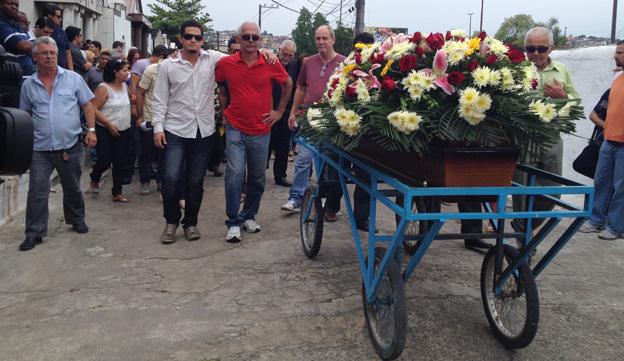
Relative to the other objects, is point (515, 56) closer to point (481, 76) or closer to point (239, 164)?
point (481, 76)

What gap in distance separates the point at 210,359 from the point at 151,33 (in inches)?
1747

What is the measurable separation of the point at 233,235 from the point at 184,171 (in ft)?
2.43

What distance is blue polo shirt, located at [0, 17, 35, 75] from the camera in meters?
4.81

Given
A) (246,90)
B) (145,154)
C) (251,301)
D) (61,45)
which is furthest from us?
(61,45)

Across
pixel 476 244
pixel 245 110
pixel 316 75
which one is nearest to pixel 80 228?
pixel 245 110

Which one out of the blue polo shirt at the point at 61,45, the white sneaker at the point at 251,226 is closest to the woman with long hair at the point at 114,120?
the blue polo shirt at the point at 61,45

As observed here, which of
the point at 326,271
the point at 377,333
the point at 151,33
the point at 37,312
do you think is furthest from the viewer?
the point at 151,33

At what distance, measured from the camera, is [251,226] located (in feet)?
18.4

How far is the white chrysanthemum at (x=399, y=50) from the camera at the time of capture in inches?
126

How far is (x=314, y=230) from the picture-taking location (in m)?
4.73

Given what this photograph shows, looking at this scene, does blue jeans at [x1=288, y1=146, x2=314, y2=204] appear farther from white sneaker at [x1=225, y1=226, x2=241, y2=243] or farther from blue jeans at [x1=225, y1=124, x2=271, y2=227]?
white sneaker at [x1=225, y1=226, x2=241, y2=243]

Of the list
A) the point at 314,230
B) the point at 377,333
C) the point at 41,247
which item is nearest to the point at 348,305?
the point at 377,333

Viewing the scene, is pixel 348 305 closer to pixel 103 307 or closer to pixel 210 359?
pixel 210 359

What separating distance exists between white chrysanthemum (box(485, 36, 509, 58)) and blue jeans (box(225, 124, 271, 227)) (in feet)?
8.49
